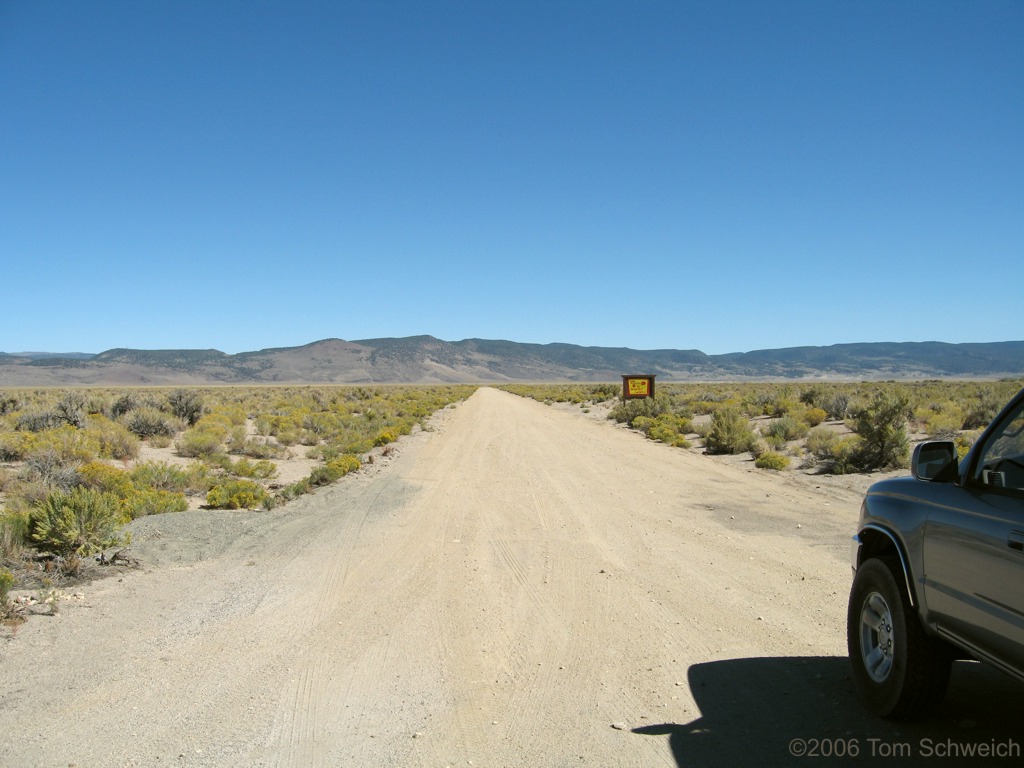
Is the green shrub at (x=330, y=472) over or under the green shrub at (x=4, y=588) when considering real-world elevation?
under

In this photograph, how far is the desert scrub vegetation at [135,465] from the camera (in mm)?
8312

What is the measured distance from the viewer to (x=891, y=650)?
4.20 metres

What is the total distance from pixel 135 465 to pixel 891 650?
622 inches

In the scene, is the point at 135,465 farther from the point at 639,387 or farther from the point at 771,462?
the point at 639,387

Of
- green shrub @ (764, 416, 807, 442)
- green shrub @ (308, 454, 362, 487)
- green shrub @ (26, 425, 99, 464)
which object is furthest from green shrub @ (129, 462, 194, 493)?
green shrub @ (764, 416, 807, 442)

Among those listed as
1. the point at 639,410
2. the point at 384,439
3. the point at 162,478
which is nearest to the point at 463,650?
the point at 162,478

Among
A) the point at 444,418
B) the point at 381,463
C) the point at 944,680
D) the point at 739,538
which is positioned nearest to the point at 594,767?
the point at 944,680

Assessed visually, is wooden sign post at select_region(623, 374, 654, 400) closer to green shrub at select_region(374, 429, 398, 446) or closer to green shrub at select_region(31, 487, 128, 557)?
green shrub at select_region(374, 429, 398, 446)

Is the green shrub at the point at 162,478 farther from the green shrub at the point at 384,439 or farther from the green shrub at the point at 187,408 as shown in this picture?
the green shrub at the point at 187,408

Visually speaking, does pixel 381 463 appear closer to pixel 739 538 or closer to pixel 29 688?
pixel 739 538

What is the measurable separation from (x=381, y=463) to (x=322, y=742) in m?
14.3

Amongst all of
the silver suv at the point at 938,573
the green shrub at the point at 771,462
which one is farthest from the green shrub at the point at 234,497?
the green shrub at the point at 771,462

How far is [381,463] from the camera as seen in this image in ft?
60.4

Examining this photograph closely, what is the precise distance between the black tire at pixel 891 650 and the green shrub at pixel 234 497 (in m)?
10.3
